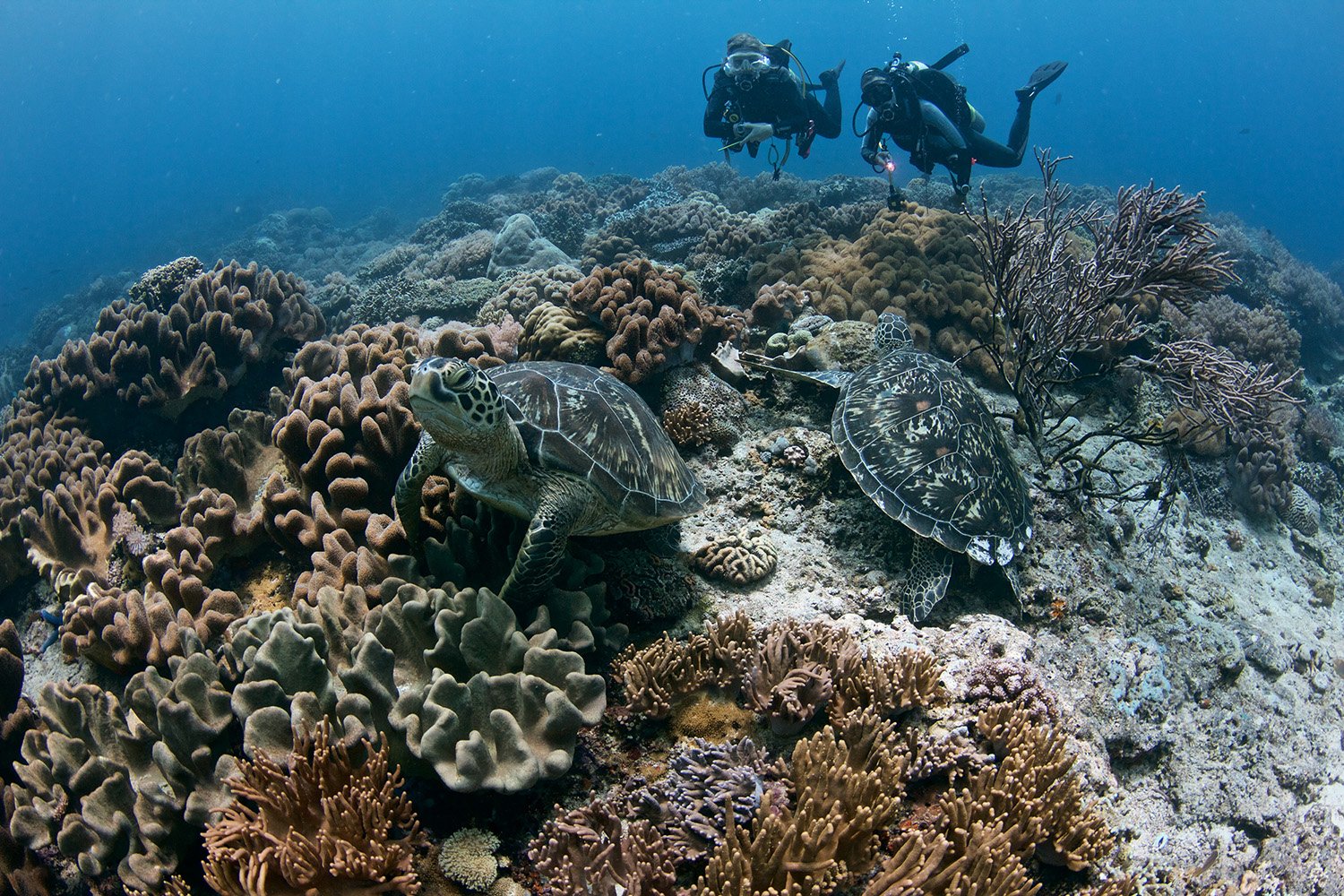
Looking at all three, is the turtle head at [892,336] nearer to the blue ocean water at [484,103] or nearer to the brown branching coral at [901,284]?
the brown branching coral at [901,284]

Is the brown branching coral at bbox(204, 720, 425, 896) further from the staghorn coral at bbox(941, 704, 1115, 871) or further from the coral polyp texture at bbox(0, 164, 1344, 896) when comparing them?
the staghorn coral at bbox(941, 704, 1115, 871)

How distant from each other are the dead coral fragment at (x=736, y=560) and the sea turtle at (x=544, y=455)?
45 centimetres

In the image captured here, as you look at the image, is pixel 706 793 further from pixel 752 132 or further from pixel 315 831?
pixel 752 132

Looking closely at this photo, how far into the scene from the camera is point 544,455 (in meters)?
3.63

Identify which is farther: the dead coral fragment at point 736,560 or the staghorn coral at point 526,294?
the staghorn coral at point 526,294

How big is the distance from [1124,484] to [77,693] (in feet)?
29.5

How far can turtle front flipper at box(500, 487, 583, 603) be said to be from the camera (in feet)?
10.5

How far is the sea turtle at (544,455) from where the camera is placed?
3.12m

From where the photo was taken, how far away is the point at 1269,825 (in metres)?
4.07

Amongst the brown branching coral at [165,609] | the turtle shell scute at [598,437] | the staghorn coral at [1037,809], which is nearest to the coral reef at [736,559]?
the turtle shell scute at [598,437]

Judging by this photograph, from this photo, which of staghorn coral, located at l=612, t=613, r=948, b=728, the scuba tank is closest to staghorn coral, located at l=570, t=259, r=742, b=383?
staghorn coral, located at l=612, t=613, r=948, b=728

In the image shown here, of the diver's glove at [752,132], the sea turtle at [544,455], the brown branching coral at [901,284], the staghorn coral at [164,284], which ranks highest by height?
the diver's glove at [752,132]

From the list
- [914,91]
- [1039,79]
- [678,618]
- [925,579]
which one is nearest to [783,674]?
[678,618]

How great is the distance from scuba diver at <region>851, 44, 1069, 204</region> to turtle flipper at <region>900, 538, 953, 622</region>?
8225mm
